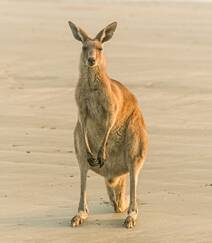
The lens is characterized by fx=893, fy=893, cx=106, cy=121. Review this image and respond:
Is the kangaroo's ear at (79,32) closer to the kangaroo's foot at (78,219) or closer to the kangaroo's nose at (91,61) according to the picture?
the kangaroo's nose at (91,61)

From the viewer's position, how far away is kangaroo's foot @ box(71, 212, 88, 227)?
5.34 metres

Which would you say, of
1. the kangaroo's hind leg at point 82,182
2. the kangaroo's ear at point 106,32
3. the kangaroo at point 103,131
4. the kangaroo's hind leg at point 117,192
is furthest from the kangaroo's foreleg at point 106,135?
the kangaroo's ear at point 106,32

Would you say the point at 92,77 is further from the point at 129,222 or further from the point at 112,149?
the point at 129,222

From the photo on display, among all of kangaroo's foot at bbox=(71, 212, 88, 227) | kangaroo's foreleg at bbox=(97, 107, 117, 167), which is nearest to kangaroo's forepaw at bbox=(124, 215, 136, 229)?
kangaroo's foot at bbox=(71, 212, 88, 227)

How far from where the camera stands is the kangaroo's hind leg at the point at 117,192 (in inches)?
220

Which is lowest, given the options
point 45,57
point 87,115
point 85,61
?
point 45,57

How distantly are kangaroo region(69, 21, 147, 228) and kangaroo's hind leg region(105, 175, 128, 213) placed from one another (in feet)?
0.08

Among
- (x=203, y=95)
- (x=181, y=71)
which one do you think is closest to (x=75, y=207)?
(x=203, y=95)

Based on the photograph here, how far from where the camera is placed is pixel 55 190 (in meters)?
6.05

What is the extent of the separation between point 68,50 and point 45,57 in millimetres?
656

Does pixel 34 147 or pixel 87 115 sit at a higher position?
pixel 87 115

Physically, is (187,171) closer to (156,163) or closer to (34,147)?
(156,163)

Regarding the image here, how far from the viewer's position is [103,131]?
18.0 feet

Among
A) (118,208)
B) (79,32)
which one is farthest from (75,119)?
(79,32)
